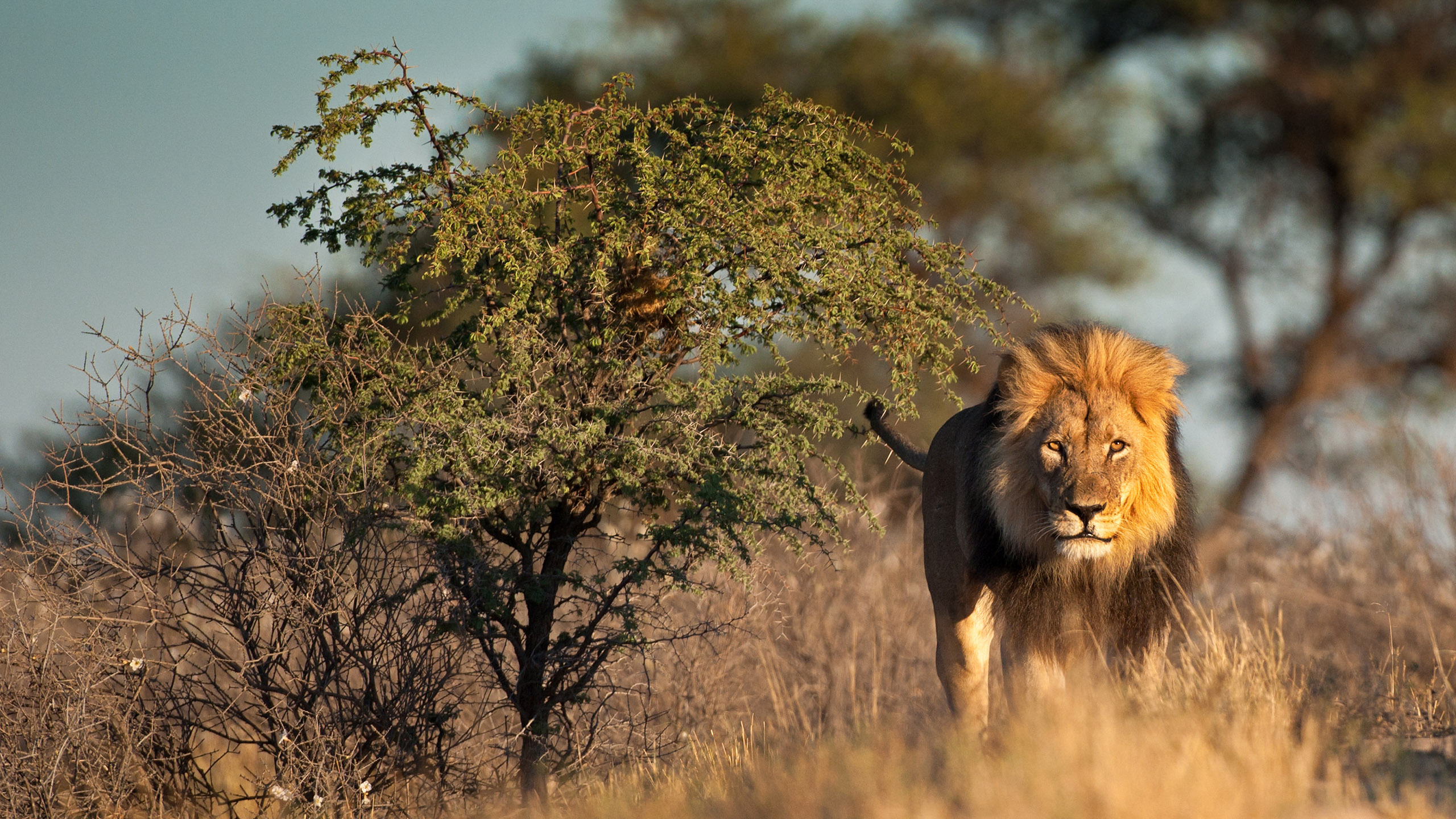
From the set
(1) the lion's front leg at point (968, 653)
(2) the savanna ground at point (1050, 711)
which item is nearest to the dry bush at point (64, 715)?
(2) the savanna ground at point (1050, 711)

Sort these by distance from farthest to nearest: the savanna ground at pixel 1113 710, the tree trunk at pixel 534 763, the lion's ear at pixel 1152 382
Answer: the tree trunk at pixel 534 763 < the lion's ear at pixel 1152 382 < the savanna ground at pixel 1113 710

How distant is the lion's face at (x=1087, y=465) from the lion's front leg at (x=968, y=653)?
29.2 inches

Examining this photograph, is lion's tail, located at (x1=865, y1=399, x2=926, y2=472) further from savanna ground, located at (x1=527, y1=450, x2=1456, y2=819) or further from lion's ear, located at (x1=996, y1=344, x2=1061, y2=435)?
lion's ear, located at (x1=996, y1=344, x2=1061, y2=435)

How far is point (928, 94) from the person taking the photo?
19.5m

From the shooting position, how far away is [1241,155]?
21344mm

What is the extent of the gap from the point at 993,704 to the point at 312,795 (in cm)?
303

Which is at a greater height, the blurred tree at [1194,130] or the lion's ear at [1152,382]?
the blurred tree at [1194,130]

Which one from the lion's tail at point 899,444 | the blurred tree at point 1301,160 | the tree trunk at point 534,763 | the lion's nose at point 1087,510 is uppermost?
the blurred tree at point 1301,160

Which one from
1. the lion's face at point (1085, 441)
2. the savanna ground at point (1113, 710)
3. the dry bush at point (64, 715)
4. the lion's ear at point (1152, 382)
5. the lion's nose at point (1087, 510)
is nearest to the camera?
the savanna ground at point (1113, 710)

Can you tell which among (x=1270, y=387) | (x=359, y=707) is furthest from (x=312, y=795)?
(x=1270, y=387)

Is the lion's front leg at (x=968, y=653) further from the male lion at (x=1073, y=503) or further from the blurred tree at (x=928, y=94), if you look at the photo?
the blurred tree at (x=928, y=94)

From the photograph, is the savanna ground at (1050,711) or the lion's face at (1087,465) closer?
the savanna ground at (1050,711)

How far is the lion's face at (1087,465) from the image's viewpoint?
204 inches

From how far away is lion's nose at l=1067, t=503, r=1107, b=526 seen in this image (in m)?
5.14
